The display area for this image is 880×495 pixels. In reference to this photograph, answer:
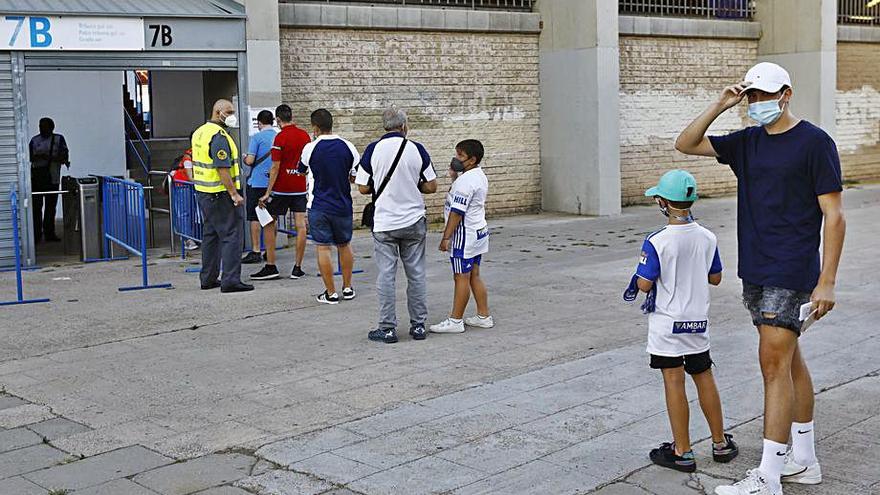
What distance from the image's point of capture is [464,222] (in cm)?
864

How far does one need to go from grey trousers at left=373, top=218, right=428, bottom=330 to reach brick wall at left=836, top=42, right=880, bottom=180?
55.0 ft

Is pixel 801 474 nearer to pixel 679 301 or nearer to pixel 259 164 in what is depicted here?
pixel 679 301

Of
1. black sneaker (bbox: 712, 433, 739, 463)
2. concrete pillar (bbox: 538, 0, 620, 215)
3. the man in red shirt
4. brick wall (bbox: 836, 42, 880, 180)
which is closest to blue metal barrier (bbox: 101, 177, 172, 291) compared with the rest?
the man in red shirt

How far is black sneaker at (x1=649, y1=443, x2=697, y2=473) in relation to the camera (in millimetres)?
5355

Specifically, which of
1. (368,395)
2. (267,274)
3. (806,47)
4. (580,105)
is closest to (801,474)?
(368,395)

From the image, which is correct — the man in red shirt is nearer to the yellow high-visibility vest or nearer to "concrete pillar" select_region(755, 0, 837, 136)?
the yellow high-visibility vest

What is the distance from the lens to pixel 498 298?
10.5m

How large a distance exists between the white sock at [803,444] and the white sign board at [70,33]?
32.3ft

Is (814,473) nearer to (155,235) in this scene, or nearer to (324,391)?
(324,391)

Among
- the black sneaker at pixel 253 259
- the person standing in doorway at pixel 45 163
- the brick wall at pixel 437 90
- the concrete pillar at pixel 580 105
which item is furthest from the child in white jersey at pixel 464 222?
the concrete pillar at pixel 580 105

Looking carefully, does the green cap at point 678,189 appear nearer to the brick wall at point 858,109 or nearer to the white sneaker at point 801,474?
the white sneaker at point 801,474

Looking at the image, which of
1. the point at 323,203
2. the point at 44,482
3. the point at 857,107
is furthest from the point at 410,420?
the point at 857,107

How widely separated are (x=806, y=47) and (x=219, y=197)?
14569 millimetres

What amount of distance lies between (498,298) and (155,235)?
6.99m
